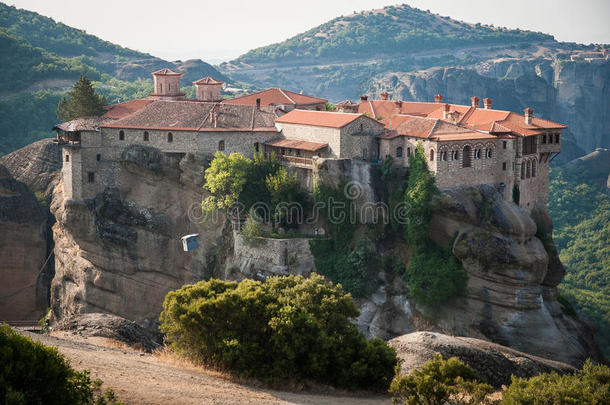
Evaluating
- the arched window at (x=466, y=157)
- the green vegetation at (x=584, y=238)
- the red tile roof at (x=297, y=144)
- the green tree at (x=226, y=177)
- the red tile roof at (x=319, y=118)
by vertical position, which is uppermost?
the red tile roof at (x=319, y=118)

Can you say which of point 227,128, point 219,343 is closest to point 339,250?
point 227,128

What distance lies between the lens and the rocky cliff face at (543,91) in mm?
174625

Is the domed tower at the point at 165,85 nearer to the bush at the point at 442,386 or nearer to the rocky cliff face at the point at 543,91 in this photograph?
the bush at the point at 442,386

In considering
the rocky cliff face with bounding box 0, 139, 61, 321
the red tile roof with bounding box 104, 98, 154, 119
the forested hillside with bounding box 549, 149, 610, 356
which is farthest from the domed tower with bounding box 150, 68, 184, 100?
the forested hillside with bounding box 549, 149, 610, 356

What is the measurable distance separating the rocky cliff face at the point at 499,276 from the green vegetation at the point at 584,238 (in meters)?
19.0

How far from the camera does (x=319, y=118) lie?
58594mm

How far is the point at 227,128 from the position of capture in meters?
59.7

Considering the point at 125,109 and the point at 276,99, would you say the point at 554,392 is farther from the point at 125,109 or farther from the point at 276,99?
the point at 125,109

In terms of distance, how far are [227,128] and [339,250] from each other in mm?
11517

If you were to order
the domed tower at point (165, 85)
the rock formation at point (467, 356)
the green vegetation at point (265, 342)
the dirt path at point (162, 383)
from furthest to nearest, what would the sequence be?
the domed tower at point (165, 85), the rock formation at point (467, 356), the green vegetation at point (265, 342), the dirt path at point (162, 383)

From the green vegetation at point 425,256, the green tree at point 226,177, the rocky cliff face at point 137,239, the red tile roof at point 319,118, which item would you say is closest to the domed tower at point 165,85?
the rocky cliff face at point 137,239

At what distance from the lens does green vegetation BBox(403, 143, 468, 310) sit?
5366cm

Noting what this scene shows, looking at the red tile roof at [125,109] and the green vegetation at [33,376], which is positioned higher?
the red tile roof at [125,109]

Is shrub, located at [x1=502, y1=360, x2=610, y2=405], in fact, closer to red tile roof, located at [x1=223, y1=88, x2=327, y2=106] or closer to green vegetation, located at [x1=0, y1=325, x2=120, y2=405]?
green vegetation, located at [x1=0, y1=325, x2=120, y2=405]
